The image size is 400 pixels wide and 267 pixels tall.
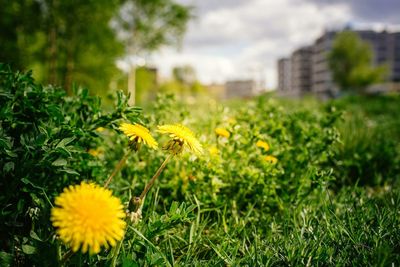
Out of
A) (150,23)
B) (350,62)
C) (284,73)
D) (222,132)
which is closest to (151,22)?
(150,23)

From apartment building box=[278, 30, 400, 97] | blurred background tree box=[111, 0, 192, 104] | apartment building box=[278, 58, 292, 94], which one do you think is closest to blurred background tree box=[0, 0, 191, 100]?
blurred background tree box=[111, 0, 192, 104]

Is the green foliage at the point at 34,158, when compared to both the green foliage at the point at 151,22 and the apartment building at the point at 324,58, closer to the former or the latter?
the green foliage at the point at 151,22

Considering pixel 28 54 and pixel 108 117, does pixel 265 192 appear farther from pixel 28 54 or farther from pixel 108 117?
pixel 28 54

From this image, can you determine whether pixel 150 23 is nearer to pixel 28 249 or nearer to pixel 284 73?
pixel 28 249

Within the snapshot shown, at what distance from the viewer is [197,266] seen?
1219 mm

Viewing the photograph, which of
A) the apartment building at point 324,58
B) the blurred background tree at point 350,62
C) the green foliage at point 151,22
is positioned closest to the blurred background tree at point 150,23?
the green foliage at point 151,22

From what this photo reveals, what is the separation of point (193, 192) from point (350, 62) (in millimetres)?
52664

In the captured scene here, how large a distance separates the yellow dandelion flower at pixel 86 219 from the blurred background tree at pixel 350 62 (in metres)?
50.3

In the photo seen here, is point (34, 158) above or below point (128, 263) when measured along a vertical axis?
above

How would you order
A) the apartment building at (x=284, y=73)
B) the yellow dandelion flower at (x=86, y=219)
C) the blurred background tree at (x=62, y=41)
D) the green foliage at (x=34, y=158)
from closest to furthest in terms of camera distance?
the yellow dandelion flower at (x=86, y=219) → the green foliage at (x=34, y=158) → the blurred background tree at (x=62, y=41) → the apartment building at (x=284, y=73)

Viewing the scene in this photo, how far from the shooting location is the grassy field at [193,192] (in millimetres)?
1163

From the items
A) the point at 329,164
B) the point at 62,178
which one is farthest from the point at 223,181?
the point at 329,164

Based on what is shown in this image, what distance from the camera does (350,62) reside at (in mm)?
49250

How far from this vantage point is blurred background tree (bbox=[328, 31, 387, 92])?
4709 cm
